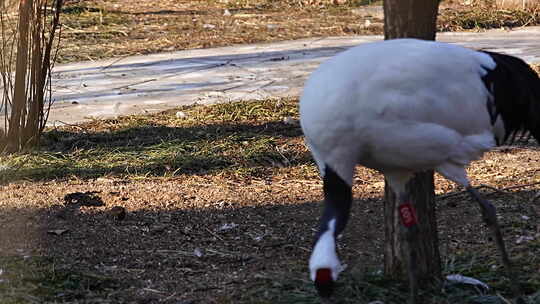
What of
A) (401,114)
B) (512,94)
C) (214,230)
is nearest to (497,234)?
(512,94)

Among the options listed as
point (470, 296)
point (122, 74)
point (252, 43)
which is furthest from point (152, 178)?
point (252, 43)

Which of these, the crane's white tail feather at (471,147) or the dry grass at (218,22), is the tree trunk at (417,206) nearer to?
the crane's white tail feather at (471,147)

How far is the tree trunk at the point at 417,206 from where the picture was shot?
402 cm

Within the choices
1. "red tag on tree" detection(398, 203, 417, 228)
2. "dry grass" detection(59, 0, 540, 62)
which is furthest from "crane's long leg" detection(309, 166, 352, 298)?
"dry grass" detection(59, 0, 540, 62)

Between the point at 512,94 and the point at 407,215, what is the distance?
26.9 inches

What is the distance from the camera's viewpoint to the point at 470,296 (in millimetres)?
4059

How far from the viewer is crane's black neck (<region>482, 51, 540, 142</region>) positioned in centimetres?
391

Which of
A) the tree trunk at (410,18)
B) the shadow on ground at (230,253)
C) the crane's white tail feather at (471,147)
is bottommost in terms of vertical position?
the shadow on ground at (230,253)

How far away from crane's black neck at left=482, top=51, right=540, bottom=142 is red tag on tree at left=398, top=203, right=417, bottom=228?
53 cm

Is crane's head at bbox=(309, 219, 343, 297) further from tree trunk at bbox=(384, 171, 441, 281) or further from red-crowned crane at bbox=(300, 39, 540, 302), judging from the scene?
tree trunk at bbox=(384, 171, 441, 281)

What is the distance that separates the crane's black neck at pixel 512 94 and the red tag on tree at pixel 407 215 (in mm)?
527

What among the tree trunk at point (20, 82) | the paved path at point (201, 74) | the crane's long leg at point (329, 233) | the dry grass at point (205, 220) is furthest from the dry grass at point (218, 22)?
the crane's long leg at point (329, 233)

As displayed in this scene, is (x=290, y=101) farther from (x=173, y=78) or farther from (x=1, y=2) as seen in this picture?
(x=1, y=2)

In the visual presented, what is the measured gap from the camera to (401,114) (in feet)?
11.8
